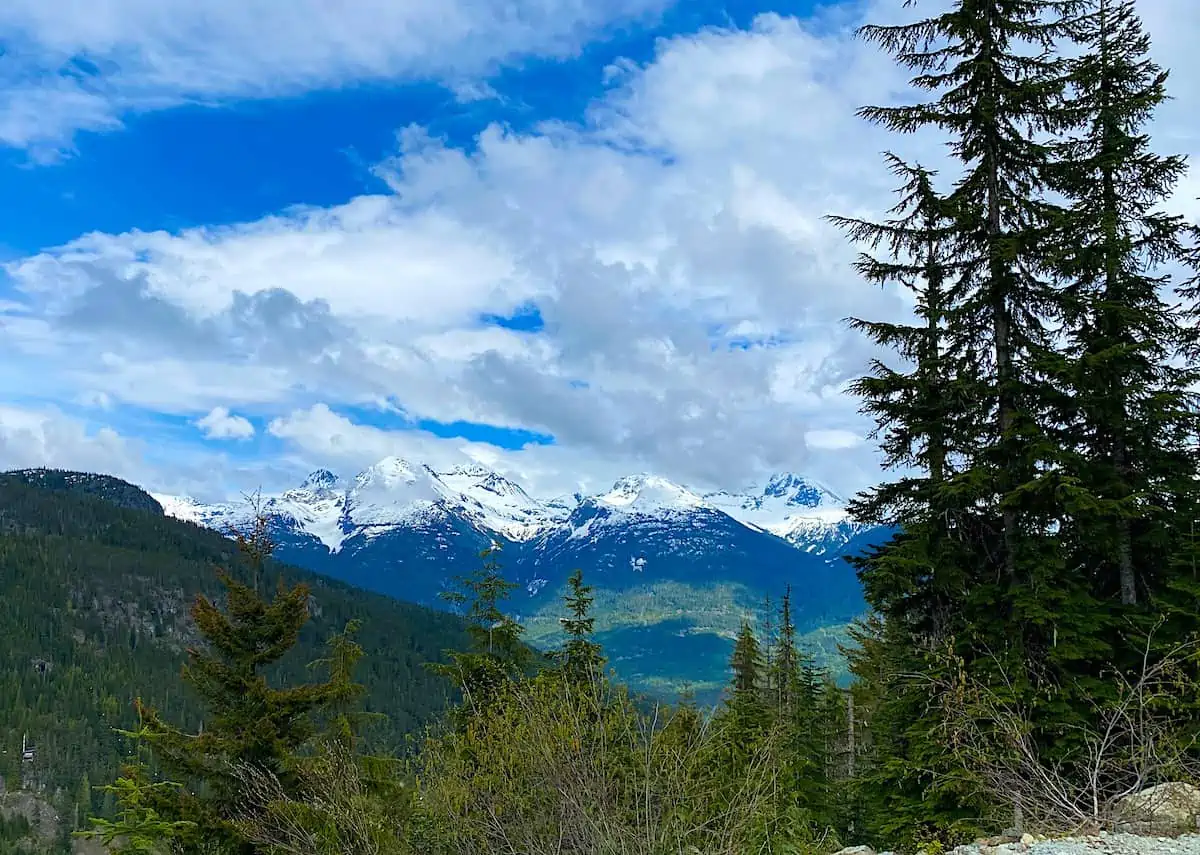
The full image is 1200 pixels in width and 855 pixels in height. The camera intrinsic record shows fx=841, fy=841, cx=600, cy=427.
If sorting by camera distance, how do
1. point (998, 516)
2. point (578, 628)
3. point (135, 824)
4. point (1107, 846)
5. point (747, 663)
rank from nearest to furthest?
point (1107, 846), point (135, 824), point (998, 516), point (578, 628), point (747, 663)

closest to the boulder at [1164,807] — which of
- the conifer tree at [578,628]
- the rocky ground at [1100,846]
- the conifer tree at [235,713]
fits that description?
the rocky ground at [1100,846]

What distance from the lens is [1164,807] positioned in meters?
9.45

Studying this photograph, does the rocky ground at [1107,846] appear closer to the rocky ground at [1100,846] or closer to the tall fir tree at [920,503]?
the rocky ground at [1100,846]

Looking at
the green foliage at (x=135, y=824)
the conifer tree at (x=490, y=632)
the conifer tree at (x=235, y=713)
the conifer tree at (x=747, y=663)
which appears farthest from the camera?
the conifer tree at (x=747, y=663)

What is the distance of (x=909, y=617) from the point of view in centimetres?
1723

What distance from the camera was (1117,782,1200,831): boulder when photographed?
9.00 meters

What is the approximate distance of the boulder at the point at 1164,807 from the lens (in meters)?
9.00

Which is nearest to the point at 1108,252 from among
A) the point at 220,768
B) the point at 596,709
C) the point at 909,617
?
the point at 909,617

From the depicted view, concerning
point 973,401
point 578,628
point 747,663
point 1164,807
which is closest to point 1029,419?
point 973,401

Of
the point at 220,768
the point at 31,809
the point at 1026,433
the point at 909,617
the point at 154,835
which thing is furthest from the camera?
the point at 31,809

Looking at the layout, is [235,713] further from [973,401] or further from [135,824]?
[973,401]

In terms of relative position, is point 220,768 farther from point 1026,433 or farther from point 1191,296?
point 1191,296

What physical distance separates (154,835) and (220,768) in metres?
6.10

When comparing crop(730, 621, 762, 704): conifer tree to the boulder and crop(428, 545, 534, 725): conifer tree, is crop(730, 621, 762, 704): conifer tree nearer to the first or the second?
crop(428, 545, 534, 725): conifer tree
